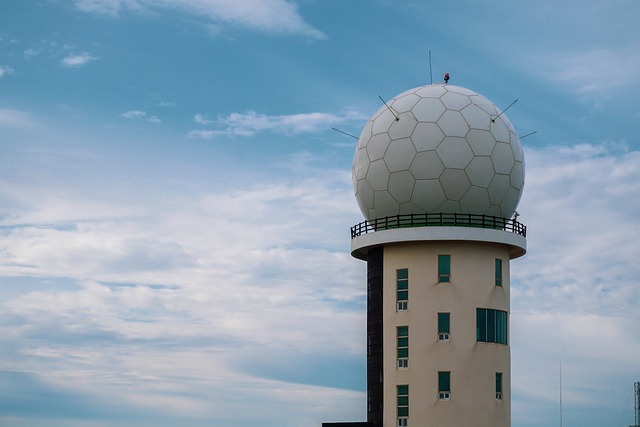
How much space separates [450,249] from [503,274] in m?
3.85

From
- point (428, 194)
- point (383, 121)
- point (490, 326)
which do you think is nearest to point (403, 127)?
point (383, 121)

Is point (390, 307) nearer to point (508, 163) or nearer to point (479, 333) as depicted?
point (479, 333)

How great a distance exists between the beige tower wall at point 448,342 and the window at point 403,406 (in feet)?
0.76

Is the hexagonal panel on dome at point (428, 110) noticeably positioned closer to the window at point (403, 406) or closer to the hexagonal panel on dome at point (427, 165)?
the hexagonal panel on dome at point (427, 165)

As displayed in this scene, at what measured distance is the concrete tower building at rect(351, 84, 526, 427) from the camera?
56938 millimetres

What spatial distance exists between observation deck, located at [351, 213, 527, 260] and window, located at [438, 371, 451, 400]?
705 centimetres

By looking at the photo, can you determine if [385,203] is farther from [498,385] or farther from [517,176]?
[498,385]

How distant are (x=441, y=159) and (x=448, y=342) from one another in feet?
31.8

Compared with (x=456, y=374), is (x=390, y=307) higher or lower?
higher

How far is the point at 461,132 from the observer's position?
58.5 metres

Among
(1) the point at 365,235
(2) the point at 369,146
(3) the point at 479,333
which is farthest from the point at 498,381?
(2) the point at 369,146

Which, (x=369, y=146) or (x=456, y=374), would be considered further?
(x=369, y=146)

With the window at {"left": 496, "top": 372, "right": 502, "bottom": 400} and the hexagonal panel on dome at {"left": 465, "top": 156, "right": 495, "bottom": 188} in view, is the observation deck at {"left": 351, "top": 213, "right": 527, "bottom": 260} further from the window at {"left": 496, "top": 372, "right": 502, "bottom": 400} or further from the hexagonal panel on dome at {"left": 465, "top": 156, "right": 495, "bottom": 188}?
the window at {"left": 496, "top": 372, "right": 502, "bottom": 400}

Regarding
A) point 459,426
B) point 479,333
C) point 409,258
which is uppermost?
point 409,258
